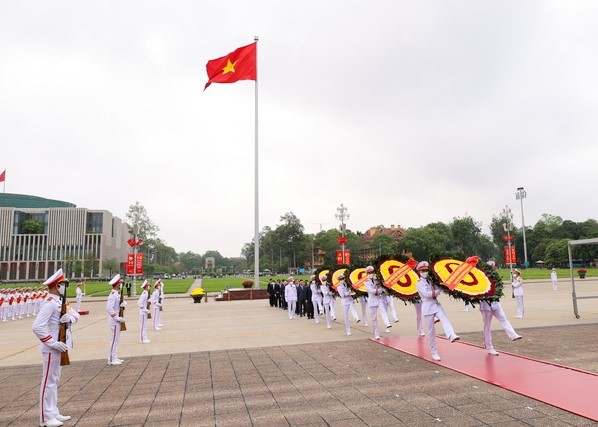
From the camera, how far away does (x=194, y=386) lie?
24.7ft

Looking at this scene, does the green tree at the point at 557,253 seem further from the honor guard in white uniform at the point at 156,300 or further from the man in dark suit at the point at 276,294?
the honor guard in white uniform at the point at 156,300

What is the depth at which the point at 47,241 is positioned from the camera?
10275 cm

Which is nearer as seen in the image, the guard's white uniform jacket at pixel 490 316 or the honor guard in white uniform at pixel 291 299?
the guard's white uniform jacket at pixel 490 316

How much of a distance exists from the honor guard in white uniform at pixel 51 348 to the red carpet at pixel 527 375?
7291 mm

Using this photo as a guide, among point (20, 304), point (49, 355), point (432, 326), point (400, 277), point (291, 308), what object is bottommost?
point (20, 304)

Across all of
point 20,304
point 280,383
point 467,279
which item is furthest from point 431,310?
point 20,304

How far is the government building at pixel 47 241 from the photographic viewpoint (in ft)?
331

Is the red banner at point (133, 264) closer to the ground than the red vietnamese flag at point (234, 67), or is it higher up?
closer to the ground

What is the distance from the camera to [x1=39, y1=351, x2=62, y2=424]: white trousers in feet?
18.7

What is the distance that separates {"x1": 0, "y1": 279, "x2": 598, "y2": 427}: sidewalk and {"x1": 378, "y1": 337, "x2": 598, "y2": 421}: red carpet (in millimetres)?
308

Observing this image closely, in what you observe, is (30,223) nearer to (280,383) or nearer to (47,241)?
(47,241)

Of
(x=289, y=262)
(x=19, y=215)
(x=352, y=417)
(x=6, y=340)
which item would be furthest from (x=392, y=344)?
(x=19, y=215)

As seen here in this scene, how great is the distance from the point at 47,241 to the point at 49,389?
11547 cm

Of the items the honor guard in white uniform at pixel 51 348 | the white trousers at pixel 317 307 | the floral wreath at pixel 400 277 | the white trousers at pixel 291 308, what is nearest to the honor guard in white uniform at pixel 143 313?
the honor guard in white uniform at pixel 51 348
